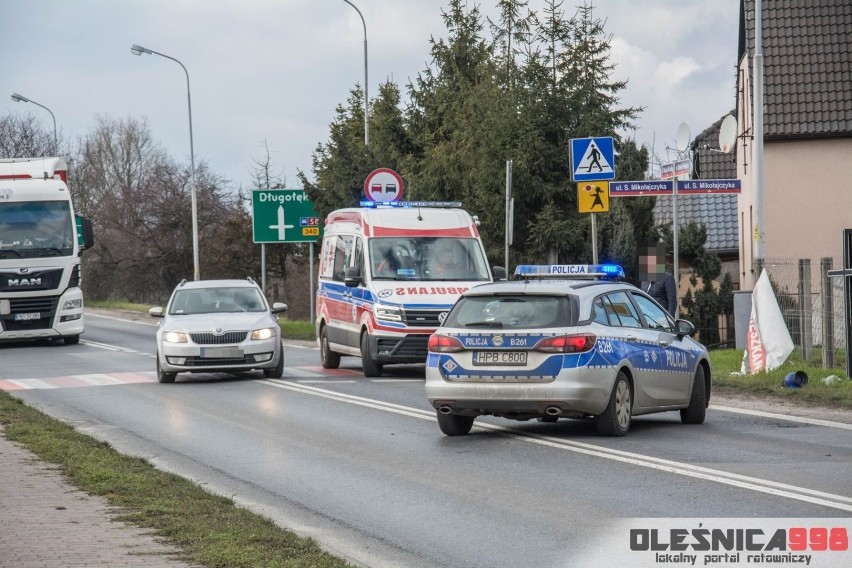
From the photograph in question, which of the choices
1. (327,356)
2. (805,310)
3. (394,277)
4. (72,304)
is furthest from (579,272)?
(72,304)

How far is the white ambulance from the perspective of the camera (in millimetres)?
21078

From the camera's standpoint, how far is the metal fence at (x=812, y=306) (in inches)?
749

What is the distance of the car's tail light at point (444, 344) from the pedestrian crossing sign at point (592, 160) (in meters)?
7.09

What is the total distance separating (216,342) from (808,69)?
21.1 m

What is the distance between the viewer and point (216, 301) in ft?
73.8

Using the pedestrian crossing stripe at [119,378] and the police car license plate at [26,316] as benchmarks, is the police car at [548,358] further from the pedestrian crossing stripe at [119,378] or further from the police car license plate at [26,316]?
the police car license plate at [26,316]

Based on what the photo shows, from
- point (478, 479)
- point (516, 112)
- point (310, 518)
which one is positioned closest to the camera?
point (310, 518)

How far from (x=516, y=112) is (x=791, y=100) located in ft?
31.8

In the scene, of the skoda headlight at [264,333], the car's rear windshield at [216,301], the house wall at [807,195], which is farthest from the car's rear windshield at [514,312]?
the house wall at [807,195]

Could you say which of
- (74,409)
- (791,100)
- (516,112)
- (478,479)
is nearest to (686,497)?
(478,479)

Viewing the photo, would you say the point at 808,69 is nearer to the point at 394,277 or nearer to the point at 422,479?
the point at 394,277

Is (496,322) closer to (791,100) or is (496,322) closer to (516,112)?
(516,112)

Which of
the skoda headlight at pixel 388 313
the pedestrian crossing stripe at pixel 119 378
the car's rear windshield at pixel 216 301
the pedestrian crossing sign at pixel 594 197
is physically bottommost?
the pedestrian crossing stripe at pixel 119 378

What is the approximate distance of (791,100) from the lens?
36.3m
